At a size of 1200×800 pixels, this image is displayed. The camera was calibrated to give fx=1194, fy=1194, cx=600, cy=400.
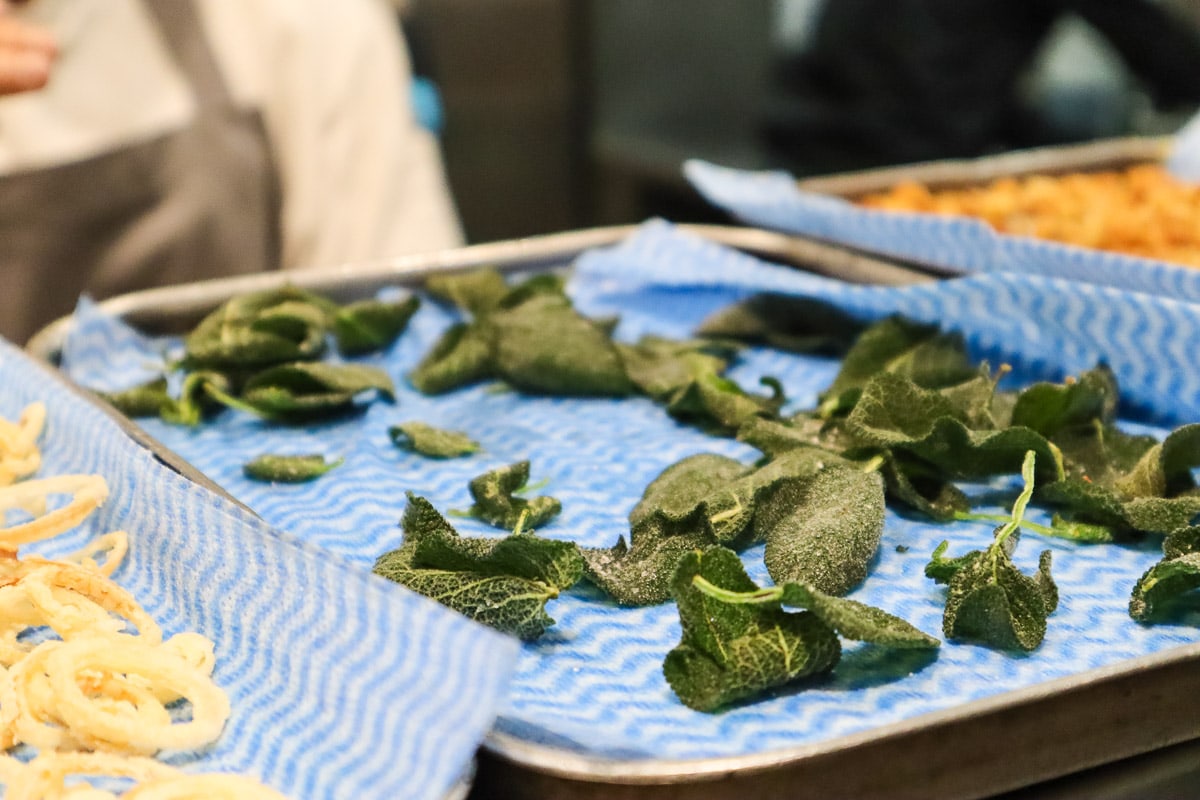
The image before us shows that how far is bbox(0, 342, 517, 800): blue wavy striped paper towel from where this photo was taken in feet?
1.36

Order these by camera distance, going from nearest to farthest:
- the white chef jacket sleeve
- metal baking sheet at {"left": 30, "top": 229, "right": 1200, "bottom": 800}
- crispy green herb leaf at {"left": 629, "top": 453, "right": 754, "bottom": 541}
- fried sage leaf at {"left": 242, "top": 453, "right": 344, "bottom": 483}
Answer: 1. metal baking sheet at {"left": 30, "top": 229, "right": 1200, "bottom": 800}
2. crispy green herb leaf at {"left": 629, "top": 453, "right": 754, "bottom": 541}
3. fried sage leaf at {"left": 242, "top": 453, "right": 344, "bottom": 483}
4. the white chef jacket sleeve

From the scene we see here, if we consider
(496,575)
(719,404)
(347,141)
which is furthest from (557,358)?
(347,141)

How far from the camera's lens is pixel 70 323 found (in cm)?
97

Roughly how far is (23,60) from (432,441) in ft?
1.84

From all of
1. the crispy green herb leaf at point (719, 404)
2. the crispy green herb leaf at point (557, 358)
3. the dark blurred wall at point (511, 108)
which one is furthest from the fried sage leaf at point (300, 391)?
the dark blurred wall at point (511, 108)

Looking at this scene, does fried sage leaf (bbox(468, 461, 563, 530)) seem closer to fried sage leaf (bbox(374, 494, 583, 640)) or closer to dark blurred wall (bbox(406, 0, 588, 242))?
fried sage leaf (bbox(374, 494, 583, 640))

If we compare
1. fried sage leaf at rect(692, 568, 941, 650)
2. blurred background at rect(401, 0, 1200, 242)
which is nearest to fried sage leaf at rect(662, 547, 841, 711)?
fried sage leaf at rect(692, 568, 941, 650)

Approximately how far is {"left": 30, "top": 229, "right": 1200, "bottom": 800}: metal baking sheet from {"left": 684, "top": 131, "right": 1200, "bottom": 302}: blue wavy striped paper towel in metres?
0.47

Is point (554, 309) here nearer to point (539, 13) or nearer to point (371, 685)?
point (371, 685)

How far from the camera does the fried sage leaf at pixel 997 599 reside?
52 centimetres

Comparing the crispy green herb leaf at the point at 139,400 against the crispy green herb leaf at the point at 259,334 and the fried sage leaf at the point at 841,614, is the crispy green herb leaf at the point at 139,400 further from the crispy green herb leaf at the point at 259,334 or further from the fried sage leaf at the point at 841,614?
the fried sage leaf at the point at 841,614

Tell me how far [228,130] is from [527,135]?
207cm

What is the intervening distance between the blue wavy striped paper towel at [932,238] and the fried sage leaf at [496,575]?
0.55 metres

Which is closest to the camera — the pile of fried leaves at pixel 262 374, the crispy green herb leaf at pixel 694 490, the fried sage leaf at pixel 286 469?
the crispy green herb leaf at pixel 694 490
